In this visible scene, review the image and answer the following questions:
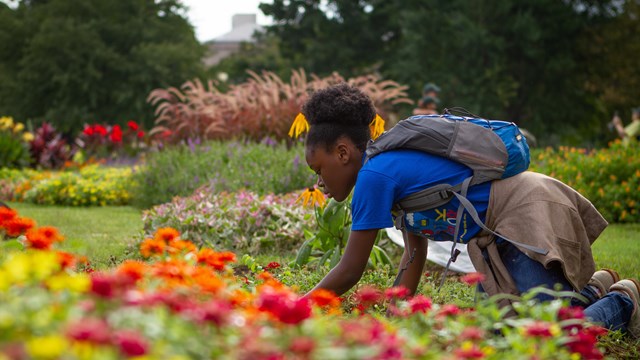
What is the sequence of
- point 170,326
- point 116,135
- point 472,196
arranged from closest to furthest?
point 170,326
point 472,196
point 116,135

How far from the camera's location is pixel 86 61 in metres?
28.8

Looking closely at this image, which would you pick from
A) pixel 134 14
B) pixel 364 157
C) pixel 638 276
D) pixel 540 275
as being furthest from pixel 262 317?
pixel 134 14

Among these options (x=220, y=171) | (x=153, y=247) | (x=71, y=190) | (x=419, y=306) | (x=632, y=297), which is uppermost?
(x=153, y=247)

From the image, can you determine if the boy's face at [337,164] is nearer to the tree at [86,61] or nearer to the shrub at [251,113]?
the shrub at [251,113]

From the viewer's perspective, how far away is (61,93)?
29078 mm

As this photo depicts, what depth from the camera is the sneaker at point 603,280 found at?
3.82 m

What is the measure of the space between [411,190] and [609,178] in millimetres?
6819

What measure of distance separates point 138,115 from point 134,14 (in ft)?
16.7

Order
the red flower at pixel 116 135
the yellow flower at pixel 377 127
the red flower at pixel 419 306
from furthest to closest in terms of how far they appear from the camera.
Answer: the red flower at pixel 116 135 → the yellow flower at pixel 377 127 → the red flower at pixel 419 306

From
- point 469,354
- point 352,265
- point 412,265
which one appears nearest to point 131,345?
point 469,354

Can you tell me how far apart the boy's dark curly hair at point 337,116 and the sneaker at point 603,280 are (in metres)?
1.47

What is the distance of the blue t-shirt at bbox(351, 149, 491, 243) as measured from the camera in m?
3.01

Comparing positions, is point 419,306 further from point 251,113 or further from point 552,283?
point 251,113

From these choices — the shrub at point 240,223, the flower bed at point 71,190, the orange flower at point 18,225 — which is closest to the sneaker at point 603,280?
the orange flower at point 18,225
